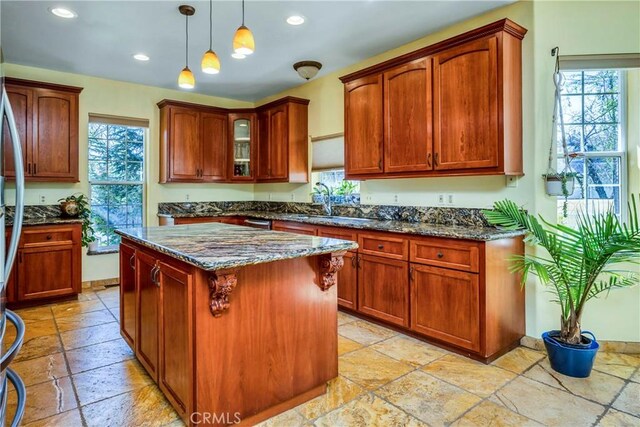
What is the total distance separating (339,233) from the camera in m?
3.65

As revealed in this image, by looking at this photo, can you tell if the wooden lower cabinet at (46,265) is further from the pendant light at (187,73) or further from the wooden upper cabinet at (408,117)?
the wooden upper cabinet at (408,117)

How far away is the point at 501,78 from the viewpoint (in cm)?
276

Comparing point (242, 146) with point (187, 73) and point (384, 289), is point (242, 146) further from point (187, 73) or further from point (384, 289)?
point (384, 289)

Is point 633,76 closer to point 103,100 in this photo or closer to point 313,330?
point 313,330

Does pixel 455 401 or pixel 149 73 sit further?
pixel 149 73

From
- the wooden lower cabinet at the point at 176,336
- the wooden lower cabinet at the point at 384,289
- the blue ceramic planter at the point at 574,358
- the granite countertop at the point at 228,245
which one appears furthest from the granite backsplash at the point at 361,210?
the wooden lower cabinet at the point at 176,336

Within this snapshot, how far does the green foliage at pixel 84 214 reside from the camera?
14.7ft

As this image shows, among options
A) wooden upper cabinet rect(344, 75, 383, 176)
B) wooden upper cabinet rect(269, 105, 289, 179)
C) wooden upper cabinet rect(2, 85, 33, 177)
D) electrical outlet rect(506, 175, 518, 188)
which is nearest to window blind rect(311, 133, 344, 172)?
wooden upper cabinet rect(269, 105, 289, 179)

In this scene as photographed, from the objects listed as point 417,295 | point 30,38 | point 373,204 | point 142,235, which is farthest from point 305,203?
point 30,38

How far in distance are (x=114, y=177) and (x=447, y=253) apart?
4311 millimetres

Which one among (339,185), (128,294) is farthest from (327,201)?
(128,294)

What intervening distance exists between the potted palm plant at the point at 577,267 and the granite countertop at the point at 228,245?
138 centimetres

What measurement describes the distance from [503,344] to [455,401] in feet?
2.69

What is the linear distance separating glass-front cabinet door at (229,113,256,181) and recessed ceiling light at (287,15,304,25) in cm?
240
